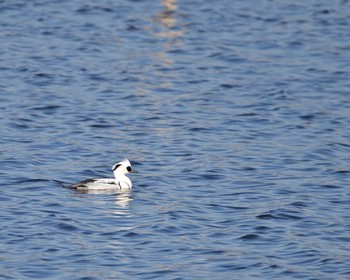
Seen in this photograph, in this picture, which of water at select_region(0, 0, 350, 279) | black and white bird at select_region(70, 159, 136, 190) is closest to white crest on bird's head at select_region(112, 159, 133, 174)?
black and white bird at select_region(70, 159, 136, 190)

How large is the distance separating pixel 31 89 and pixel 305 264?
39.7 ft

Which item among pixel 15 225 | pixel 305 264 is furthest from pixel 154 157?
pixel 305 264

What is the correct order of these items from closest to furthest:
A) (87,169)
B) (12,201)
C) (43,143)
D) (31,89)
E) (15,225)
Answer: (15,225)
(12,201)
(87,169)
(43,143)
(31,89)

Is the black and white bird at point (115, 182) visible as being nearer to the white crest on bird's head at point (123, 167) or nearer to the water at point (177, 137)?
the white crest on bird's head at point (123, 167)

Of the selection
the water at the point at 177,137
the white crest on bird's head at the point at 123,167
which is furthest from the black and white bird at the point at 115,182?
the water at the point at 177,137

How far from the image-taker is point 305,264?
15.6 m

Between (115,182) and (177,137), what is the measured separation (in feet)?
13.5

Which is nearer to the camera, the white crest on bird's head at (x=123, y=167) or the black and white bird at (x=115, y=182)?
the black and white bird at (x=115, y=182)

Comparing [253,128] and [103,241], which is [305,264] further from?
[253,128]

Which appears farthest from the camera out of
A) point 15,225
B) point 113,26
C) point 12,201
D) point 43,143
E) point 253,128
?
point 113,26

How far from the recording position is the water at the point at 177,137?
1599 cm

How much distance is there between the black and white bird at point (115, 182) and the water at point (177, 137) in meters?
0.17

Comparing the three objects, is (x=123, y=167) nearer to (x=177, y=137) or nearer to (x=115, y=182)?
(x=115, y=182)

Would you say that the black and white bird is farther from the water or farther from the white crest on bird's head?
the water
